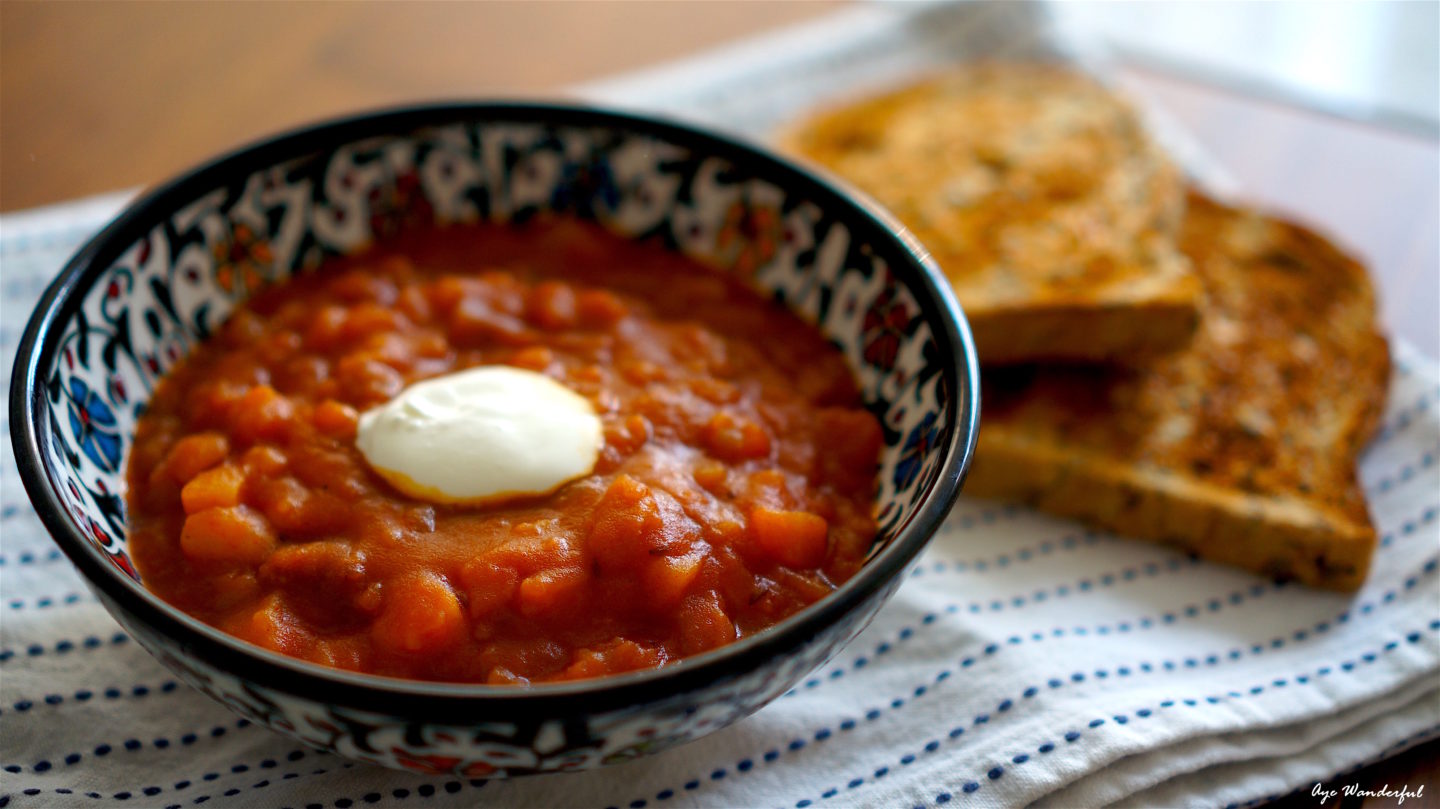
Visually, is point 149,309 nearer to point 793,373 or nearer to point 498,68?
point 793,373

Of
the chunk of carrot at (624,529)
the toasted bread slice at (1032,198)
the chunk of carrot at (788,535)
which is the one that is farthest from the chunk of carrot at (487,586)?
the toasted bread slice at (1032,198)

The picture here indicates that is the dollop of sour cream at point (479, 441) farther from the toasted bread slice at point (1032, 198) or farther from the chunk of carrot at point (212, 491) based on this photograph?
the toasted bread slice at point (1032, 198)

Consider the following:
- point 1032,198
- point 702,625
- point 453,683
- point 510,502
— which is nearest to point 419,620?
point 453,683

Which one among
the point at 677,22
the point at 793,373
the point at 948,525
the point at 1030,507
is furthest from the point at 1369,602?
the point at 677,22

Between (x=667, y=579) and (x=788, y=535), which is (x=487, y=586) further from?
(x=788, y=535)

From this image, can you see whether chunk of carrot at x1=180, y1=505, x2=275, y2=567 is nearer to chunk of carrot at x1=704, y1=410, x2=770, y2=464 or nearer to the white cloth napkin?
the white cloth napkin

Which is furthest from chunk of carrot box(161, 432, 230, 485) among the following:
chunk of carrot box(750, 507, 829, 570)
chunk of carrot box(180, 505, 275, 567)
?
chunk of carrot box(750, 507, 829, 570)
